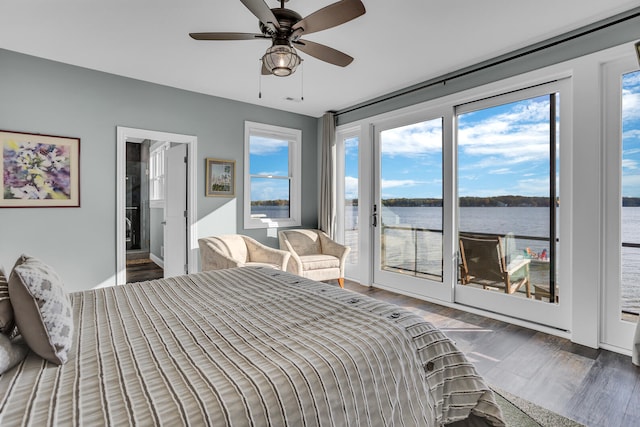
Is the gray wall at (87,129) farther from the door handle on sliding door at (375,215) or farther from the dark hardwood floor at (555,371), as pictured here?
the dark hardwood floor at (555,371)

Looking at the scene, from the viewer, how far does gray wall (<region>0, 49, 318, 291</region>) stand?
3.03 meters

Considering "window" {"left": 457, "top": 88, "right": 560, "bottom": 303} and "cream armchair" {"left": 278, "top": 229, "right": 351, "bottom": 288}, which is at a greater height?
"window" {"left": 457, "top": 88, "right": 560, "bottom": 303}

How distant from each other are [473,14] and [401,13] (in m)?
0.55

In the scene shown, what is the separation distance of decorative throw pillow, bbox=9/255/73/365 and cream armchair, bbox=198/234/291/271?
88.7 inches

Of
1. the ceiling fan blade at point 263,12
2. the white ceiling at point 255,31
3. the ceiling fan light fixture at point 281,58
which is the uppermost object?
the white ceiling at point 255,31

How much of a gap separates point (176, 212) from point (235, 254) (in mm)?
1141

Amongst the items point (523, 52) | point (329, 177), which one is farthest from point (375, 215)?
Answer: point (523, 52)

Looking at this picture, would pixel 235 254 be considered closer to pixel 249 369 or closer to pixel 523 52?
pixel 249 369

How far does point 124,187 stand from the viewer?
363 cm

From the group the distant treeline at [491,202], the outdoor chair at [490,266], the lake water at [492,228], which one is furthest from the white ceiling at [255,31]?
the outdoor chair at [490,266]

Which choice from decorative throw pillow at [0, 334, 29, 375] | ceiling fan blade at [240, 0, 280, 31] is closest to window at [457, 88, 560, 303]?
ceiling fan blade at [240, 0, 280, 31]

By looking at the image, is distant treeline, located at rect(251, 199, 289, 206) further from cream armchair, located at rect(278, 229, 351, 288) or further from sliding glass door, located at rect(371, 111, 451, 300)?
sliding glass door, located at rect(371, 111, 451, 300)

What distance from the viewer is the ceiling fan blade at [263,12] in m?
1.69

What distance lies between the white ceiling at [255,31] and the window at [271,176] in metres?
1.05
